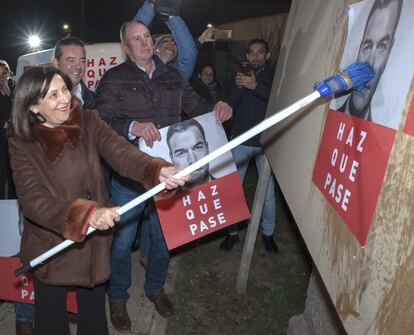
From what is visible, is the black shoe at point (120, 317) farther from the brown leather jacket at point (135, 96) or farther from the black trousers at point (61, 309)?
the brown leather jacket at point (135, 96)

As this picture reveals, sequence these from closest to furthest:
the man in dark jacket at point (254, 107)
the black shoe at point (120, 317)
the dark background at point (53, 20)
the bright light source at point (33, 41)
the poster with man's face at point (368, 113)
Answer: the poster with man's face at point (368, 113) → the black shoe at point (120, 317) → the man in dark jacket at point (254, 107) → the dark background at point (53, 20) → the bright light source at point (33, 41)

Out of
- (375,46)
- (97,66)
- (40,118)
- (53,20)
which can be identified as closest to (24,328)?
(40,118)

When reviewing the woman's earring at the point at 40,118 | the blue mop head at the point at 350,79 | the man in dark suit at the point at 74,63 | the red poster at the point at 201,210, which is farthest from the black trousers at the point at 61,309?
the blue mop head at the point at 350,79

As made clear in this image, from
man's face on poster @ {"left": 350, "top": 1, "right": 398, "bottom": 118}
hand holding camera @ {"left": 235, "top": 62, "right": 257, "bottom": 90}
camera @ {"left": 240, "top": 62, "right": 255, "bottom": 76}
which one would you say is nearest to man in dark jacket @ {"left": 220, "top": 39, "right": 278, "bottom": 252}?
camera @ {"left": 240, "top": 62, "right": 255, "bottom": 76}

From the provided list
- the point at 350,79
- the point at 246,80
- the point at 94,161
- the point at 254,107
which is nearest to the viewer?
the point at 350,79

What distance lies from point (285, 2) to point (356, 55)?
10.5 m

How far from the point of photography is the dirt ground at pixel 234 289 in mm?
3006

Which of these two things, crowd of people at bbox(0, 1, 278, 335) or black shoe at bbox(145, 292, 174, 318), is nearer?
crowd of people at bbox(0, 1, 278, 335)

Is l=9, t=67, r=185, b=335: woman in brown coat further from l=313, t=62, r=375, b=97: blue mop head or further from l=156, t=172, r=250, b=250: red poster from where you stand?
l=313, t=62, r=375, b=97: blue mop head

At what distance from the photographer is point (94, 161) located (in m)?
2.08

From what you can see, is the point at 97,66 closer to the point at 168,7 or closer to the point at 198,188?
the point at 168,7

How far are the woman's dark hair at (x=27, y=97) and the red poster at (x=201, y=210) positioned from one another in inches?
42.6

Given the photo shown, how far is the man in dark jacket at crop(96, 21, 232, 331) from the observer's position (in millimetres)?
2568

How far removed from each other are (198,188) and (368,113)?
1.80 m
